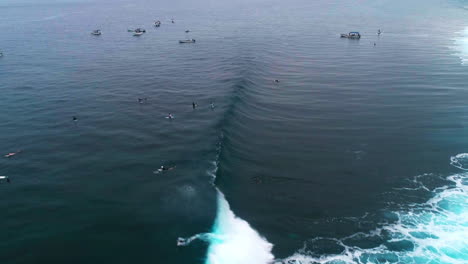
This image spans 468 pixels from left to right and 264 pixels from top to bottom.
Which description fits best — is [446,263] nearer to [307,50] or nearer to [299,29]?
[307,50]

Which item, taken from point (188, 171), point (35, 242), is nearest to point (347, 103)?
point (188, 171)

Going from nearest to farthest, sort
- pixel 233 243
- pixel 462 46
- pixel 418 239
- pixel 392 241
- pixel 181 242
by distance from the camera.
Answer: pixel 181 242
pixel 392 241
pixel 233 243
pixel 418 239
pixel 462 46

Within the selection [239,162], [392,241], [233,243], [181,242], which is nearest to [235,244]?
[233,243]

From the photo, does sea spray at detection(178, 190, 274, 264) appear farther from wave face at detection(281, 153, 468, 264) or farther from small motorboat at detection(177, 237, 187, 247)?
wave face at detection(281, 153, 468, 264)

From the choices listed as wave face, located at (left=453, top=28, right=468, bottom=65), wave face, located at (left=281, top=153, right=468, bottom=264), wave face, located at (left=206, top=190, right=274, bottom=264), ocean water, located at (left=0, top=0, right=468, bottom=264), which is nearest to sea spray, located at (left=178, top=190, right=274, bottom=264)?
wave face, located at (left=206, top=190, right=274, bottom=264)

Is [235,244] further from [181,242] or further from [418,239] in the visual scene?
[418,239]
